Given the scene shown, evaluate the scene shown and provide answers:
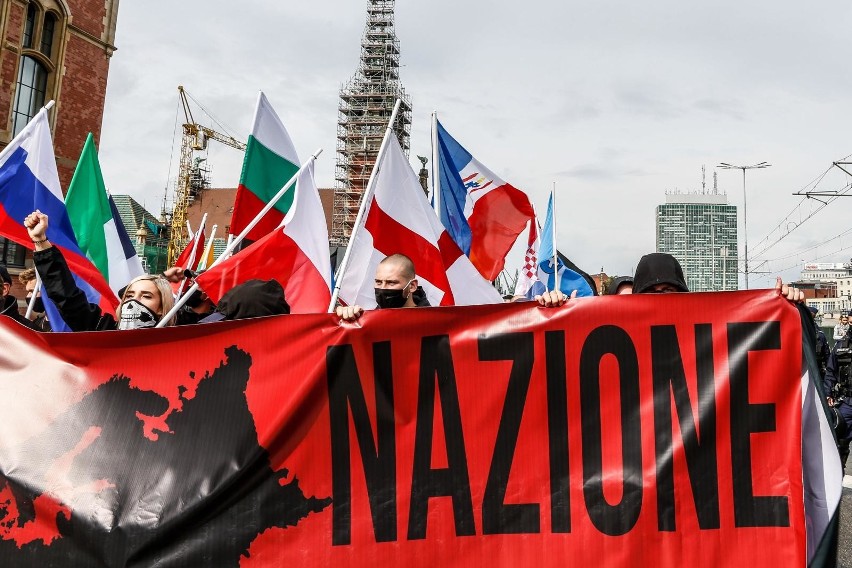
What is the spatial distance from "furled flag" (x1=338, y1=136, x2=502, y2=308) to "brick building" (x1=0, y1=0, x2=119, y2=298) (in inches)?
720

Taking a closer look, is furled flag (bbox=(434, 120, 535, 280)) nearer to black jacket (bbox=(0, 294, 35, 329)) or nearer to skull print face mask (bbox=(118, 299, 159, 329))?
skull print face mask (bbox=(118, 299, 159, 329))

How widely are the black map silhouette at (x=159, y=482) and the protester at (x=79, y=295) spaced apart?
653mm

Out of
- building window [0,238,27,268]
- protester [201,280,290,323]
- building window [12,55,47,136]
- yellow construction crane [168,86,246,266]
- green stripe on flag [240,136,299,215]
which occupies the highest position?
yellow construction crane [168,86,246,266]

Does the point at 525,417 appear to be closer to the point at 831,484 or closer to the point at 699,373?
the point at 699,373

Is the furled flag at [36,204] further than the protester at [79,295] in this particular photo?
Yes

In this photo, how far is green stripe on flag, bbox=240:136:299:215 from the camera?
5473mm

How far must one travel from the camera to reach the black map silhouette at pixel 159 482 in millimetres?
3141

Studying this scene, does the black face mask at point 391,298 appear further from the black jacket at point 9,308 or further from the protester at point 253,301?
the black jacket at point 9,308

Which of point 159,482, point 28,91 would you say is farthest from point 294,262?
point 28,91

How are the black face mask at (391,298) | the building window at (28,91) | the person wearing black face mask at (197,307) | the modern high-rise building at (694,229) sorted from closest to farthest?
the black face mask at (391,298)
the person wearing black face mask at (197,307)
the building window at (28,91)
the modern high-rise building at (694,229)

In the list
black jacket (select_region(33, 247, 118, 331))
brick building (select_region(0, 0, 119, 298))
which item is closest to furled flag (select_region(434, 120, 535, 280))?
black jacket (select_region(33, 247, 118, 331))

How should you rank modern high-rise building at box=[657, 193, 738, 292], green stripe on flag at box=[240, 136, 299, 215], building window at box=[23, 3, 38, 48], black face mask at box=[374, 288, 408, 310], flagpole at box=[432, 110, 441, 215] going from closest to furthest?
1. black face mask at box=[374, 288, 408, 310]
2. green stripe on flag at box=[240, 136, 299, 215]
3. flagpole at box=[432, 110, 441, 215]
4. building window at box=[23, 3, 38, 48]
5. modern high-rise building at box=[657, 193, 738, 292]

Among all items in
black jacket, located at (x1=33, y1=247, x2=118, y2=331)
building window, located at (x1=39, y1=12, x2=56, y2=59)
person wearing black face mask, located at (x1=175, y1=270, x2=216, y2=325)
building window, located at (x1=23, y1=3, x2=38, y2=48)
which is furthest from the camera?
building window, located at (x1=39, y1=12, x2=56, y2=59)

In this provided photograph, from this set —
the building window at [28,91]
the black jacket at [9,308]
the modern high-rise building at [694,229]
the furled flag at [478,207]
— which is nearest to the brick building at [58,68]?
the building window at [28,91]
